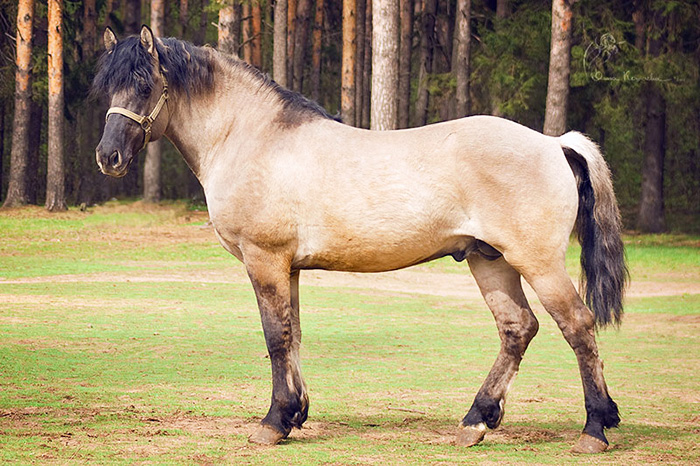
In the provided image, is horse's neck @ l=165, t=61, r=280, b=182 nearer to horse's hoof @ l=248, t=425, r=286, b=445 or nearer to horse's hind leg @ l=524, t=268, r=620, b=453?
horse's hoof @ l=248, t=425, r=286, b=445

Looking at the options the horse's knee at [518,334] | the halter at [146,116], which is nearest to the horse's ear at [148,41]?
the halter at [146,116]

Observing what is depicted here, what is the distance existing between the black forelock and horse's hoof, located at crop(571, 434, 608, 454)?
3.74 metres

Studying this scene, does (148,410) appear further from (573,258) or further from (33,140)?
(33,140)

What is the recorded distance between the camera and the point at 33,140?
3241cm

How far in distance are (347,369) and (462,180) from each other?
355 centimetres

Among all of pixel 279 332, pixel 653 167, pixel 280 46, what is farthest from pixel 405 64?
pixel 279 332

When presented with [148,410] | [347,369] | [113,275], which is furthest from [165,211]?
[148,410]

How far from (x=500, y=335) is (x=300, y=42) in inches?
1364

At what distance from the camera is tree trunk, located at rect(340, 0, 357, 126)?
29.9 meters

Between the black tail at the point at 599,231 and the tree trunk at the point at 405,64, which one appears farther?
the tree trunk at the point at 405,64

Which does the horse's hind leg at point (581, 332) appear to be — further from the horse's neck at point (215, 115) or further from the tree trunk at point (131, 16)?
the tree trunk at point (131, 16)

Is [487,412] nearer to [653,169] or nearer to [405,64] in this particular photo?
[653,169]

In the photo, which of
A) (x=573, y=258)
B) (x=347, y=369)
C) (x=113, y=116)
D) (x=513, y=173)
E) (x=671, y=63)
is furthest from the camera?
(x=671, y=63)

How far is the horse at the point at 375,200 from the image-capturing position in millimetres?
6070
